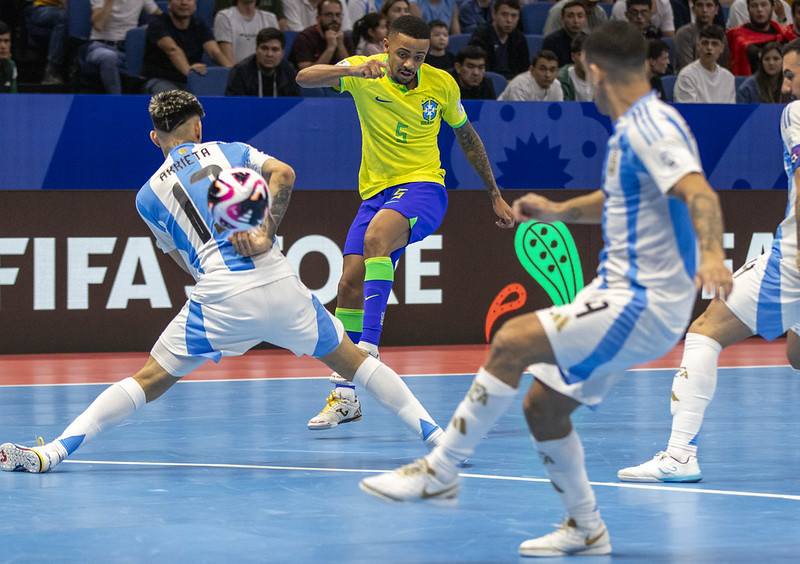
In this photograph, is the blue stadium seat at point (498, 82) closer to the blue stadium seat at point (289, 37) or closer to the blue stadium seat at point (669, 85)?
the blue stadium seat at point (669, 85)

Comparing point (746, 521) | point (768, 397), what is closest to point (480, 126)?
point (768, 397)

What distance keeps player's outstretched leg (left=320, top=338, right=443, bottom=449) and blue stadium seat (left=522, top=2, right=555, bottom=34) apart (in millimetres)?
Result: 9081

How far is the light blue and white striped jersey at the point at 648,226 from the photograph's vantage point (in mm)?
3721

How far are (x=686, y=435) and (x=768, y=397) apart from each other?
2986mm

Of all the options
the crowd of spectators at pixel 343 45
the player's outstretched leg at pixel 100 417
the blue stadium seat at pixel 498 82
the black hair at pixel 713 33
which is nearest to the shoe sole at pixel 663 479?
the player's outstretched leg at pixel 100 417

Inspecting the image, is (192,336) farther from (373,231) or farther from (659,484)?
(659,484)

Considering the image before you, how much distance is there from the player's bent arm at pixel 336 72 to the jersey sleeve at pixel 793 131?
2.20 meters

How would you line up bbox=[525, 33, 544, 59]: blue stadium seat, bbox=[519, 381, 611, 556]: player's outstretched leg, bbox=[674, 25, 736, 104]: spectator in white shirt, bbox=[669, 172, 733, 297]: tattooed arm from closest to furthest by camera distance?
bbox=[669, 172, 733, 297]: tattooed arm < bbox=[519, 381, 611, 556]: player's outstretched leg < bbox=[674, 25, 736, 104]: spectator in white shirt < bbox=[525, 33, 544, 59]: blue stadium seat

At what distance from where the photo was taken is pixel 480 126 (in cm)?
1098

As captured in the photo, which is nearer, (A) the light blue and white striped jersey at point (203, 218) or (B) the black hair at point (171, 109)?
(A) the light blue and white striped jersey at point (203, 218)

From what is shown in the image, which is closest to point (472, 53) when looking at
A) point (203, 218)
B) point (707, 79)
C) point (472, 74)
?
point (472, 74)

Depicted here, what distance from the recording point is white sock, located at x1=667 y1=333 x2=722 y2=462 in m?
5.31

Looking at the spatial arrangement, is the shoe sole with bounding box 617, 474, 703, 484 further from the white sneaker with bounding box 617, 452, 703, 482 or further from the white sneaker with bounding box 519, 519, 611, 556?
the white sneaker with bounding box 519, 519, 611, 556

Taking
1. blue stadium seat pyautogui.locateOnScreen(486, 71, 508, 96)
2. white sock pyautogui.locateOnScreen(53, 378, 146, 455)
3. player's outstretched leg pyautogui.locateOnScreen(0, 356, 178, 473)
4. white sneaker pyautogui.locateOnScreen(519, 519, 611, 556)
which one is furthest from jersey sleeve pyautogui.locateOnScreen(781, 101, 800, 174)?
blue stadium seat pyautogui.locateOnScreen(486, 71, 508, 96)
